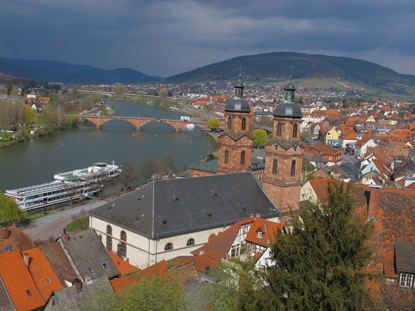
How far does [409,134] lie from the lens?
71.5 m

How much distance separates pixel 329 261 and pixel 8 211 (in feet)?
82.0

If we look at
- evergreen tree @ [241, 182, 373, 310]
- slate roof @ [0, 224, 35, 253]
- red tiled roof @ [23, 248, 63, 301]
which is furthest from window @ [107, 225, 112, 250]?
evergreen tree @ [241, 182, 373, 310]

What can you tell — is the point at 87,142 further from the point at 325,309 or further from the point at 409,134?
the point at 325,309

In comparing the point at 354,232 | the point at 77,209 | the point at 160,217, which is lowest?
the point at 77,209

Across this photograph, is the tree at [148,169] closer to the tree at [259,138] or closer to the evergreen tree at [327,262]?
the tree at [259,138]

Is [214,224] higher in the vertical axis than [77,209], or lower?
higher

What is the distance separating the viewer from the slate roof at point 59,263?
55.8ft

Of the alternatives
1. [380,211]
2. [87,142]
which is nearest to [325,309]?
[380,211]

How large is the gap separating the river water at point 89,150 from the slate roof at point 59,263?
23053 mm

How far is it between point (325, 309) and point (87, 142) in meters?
62.1

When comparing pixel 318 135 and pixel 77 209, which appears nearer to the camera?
pixel 77 209

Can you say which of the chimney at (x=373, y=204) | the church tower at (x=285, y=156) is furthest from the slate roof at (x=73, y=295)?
the church tower at (x=285, y=156)

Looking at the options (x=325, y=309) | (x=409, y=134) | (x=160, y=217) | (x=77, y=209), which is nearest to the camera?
(x=325, y=309)

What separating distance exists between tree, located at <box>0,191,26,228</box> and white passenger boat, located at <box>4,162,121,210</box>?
346cm
